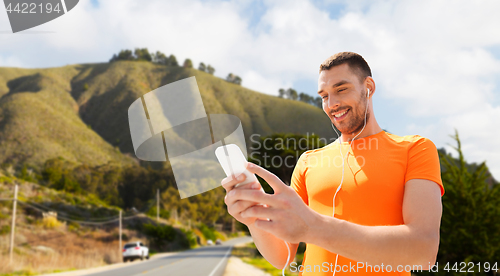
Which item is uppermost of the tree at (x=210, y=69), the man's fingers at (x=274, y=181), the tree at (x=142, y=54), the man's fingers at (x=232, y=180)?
the tree at (x=142, y=54)

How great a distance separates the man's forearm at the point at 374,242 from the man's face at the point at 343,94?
65 centimetres

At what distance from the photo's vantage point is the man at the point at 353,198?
2.97 feet

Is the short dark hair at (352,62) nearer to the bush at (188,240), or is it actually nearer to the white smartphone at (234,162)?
the white smartphone at (234,162)

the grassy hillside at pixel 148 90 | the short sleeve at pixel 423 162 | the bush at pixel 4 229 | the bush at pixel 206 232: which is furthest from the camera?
the grassy hillside at pixel 148 90

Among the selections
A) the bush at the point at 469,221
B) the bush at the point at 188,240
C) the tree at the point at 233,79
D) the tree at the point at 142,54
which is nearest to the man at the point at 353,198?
the bush at the point at 469,221

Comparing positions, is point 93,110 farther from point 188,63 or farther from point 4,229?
point 4,229

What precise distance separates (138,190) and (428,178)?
68.1 meters

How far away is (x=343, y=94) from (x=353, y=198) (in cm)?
45

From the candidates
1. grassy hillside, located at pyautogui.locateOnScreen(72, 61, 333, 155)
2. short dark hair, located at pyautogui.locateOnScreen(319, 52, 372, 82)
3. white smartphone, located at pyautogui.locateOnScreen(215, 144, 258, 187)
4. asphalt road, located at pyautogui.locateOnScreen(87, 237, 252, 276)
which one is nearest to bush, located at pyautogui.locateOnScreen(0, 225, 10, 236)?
asphalt road, located at pyautogui.locateOnScreen(87, 237, 252, 276)

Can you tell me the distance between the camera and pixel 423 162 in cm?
132

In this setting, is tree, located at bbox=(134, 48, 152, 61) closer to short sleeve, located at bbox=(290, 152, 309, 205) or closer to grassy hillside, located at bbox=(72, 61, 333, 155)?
grassy hillside, located at bbox=(72, 61, 333, 155)

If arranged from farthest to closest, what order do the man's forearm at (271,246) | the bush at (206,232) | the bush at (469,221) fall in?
1. the bush at (206,232)
2. the bush at (469,221)
3. the man's forearm at (271,246)

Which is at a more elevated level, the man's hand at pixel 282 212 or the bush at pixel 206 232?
the bush at pixel 206 232

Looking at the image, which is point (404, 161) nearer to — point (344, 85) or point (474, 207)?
point (344, 85)
